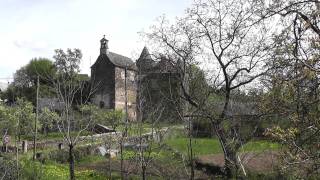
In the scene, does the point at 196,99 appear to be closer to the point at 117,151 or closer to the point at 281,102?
the point at 117,151

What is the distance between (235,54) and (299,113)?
17212mm

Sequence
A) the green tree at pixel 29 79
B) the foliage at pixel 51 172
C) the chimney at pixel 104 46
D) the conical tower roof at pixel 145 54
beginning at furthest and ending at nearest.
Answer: the green tree at pixel 29 79, the chimney at pixel 104 46, the conical tower roof at pixel 145 54, the foliage at pixel 51 172

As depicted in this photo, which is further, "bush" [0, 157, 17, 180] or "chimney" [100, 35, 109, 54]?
"chimney" [100, 35, 109, 54]

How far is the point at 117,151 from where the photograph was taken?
32125 millimetres

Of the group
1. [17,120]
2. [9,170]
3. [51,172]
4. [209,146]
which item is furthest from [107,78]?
[9,170]

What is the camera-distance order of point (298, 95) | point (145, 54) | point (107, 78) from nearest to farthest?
point (298, 95) < point (145, 54) < point (107, 78)

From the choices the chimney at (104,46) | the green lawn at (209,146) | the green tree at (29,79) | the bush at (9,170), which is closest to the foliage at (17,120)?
the bush at (9,170)

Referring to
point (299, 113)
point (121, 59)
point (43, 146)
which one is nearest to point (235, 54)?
point (43, 146)

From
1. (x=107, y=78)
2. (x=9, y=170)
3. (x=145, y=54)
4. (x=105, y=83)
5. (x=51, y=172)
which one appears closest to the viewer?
(x=9, y=170)

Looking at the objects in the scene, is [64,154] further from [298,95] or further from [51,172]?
[298,95]

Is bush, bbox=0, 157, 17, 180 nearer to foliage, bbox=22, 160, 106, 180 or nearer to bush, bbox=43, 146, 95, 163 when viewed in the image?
foliage, bbox=22, 160, 106, 180

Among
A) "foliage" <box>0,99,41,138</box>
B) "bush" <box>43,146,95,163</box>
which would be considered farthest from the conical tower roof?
"foliage" <box>0,99,41,138</box>

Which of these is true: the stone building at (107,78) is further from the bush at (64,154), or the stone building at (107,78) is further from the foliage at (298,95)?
the foliage at (298,95)

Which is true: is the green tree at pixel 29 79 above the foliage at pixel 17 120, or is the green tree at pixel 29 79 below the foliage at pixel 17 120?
above
